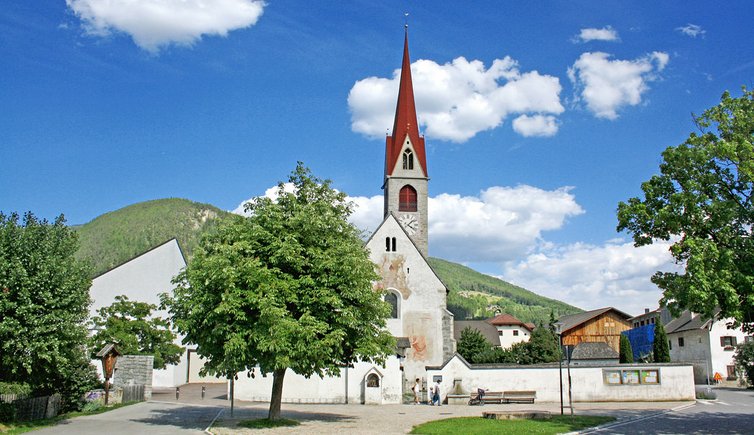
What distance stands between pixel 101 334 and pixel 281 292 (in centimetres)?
2520

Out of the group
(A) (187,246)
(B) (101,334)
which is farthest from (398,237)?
(A) (187,246)

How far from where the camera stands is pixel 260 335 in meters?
22.4

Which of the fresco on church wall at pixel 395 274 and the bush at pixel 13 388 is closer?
the bush at pixel 13 388

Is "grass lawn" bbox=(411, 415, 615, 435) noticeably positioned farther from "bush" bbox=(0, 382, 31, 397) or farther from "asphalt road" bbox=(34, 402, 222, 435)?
"bush" bbox=(0, 382, 31, 397)

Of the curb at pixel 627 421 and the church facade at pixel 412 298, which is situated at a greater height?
the church facade at pixel 412 298

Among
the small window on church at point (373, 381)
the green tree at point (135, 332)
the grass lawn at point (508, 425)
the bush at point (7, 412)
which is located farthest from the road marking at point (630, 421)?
the green tree at point (135, 332)

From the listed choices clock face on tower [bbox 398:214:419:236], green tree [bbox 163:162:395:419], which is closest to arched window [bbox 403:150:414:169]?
clock face on tower [bbox 398:214:419:236]

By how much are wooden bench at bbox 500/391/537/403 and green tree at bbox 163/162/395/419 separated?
10707 mm

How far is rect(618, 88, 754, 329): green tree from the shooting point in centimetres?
1981

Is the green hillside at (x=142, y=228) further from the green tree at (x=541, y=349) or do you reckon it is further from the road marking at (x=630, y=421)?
the road marking at (x=630, y=421)

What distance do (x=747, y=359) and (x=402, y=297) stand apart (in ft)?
87.2

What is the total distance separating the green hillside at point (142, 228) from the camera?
148625mm

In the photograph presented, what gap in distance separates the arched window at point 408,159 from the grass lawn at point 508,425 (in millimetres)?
41222

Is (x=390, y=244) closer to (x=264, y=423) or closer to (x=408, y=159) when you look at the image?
(x=408, y=159)
